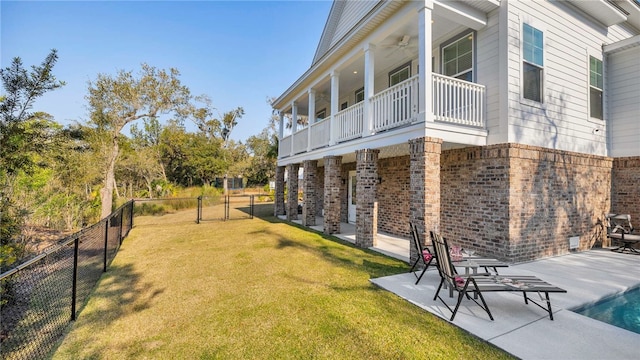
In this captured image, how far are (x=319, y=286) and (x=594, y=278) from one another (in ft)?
17.1

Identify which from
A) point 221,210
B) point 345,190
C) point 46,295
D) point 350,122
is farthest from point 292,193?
point 46,295

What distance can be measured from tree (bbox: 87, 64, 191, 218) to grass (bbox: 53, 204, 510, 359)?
1076 cm

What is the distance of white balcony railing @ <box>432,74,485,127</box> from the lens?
20.3 ft

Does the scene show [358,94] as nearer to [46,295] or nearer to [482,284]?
[482,284]

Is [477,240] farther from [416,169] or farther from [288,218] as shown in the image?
[288,218]

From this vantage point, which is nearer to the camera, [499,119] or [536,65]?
[499,119]

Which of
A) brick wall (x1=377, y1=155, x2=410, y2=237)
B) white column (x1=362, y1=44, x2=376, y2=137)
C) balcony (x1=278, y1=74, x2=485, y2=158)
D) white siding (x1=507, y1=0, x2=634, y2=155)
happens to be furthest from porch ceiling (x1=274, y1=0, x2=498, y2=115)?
brick wall (x1=377, y1=155, x2=410, y2=237)

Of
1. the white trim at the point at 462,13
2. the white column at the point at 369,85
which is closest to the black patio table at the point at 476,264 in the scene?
the white column at the point at 369,85

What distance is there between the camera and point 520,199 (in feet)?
20.6

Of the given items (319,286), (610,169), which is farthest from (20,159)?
(610,169)

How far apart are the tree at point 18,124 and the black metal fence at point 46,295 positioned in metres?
0.60

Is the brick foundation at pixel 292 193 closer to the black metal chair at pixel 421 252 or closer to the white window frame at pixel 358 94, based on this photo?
the white window frame at pixel 358 94

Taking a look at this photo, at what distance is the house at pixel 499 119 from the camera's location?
20.3 feet

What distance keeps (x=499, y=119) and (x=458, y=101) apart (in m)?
1.01
